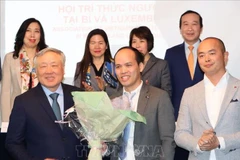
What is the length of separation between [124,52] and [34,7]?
3.23 metres

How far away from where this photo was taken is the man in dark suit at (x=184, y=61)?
5.03 meters

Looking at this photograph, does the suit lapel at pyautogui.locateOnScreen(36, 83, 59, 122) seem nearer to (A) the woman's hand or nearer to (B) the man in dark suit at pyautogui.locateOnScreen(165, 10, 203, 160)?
(A) the woman's hand

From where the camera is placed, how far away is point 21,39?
521 cm

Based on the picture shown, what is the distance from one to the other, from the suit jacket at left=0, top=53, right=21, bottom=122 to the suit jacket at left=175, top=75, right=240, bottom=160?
2.26 m

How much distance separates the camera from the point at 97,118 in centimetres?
299

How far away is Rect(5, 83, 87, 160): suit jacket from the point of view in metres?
3.27

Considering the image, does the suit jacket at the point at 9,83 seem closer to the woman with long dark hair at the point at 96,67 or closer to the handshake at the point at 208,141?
the woman with long dark hair at the point at 96,67

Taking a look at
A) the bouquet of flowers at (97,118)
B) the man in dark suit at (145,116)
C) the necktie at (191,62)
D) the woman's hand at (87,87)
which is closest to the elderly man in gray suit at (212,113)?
the man in dark suit at (145,116)

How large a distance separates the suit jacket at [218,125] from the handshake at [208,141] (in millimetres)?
75

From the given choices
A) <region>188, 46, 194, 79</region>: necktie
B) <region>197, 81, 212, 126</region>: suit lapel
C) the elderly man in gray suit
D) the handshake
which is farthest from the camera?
<region>188, 46, 194, 79</region>: necktie

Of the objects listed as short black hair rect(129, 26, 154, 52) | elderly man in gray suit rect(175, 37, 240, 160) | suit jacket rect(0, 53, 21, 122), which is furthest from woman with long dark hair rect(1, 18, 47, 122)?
elderly man in gray suit rect(175, 37, 240, 160)

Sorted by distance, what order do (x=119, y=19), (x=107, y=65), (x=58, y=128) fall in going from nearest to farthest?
(x=58, y=128)
(x=107, y=65)
(x=119, y=19)

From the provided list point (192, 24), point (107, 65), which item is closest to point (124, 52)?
point (107, 65)

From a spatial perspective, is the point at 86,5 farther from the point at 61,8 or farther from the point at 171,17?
the point at 171,17
